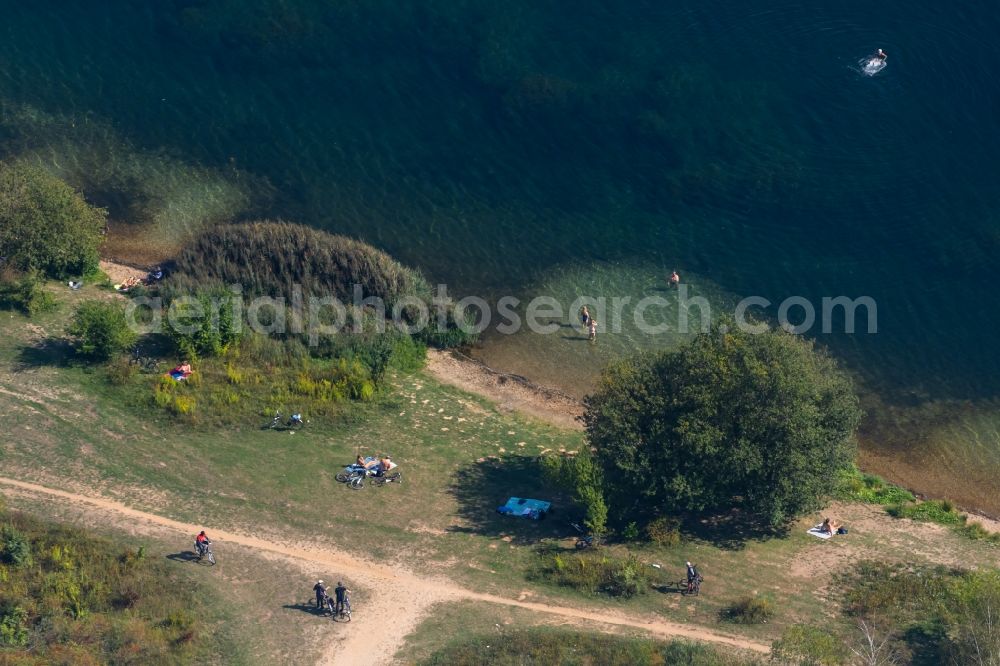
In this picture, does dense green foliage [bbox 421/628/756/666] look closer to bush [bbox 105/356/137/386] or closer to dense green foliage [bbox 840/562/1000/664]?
dense green foliage [bbox 840/562/1000/664]

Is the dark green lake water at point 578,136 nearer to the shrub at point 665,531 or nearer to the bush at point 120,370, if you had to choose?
the bush at point 120,370

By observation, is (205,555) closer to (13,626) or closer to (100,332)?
(13,626)

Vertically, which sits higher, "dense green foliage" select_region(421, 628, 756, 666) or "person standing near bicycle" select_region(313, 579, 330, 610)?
"person standing near bicycle" select_region(313, 579, 330, 610)

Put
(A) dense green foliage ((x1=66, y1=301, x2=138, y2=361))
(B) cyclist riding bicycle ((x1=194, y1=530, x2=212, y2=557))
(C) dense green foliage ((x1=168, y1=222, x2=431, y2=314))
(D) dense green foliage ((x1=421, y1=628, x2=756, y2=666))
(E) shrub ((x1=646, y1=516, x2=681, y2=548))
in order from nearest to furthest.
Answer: (D) dense green foliage ((x1=421, y1=628, x2=756, y2=666)) → (B) cyclist riding bicycle ((x1=194, y1=530, x2=212, y2=557)) → (E) shrub ((x1=646, y1=516, x2=681, y2=548)) → (A) dense green foliage ((x1=66, y1=301, x2=138, y2=361)) → (C) dense green foliage ((x1=168, y1=222, x2=431, y2=314))

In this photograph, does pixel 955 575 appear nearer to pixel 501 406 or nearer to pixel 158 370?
pixel 501 406

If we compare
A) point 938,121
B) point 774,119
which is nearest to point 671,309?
point 774,119

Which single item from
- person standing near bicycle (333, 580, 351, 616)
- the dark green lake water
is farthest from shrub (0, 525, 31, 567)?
the dark green lake water

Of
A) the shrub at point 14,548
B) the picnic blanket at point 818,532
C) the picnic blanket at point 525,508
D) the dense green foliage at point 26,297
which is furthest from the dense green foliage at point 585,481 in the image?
the dense green foliage at point 26,297
